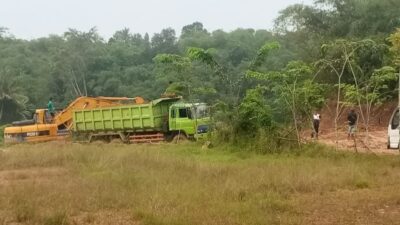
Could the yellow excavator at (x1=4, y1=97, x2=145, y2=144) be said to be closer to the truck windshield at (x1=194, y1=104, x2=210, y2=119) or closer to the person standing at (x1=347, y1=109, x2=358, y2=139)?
the truck windshield at (x1=194, y1=104, x2=210, y2=119)

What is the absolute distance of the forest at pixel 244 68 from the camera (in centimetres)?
2019

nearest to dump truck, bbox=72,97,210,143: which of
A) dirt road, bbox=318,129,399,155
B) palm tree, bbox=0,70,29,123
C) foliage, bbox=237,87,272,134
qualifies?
foliage, bbox=237,87,272,134

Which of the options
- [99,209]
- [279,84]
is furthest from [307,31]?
[99,209]

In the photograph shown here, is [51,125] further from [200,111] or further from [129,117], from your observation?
[200,111]

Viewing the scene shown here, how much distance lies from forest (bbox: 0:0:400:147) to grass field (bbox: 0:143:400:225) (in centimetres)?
359

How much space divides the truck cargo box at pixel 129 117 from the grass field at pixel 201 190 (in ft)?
33.5

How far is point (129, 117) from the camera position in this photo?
93.0 feet

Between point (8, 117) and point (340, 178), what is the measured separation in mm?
51569

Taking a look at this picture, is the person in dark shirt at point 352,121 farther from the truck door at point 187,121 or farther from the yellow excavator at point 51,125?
the yellow excavator at point 51,125

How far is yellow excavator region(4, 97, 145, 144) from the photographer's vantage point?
3073 centimetres

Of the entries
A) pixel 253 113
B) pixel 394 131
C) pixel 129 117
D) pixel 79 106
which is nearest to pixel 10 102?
pixel 79 106

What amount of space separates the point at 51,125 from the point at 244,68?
12.0m

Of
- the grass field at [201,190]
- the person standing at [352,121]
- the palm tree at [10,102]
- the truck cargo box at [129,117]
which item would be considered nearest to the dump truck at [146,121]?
the truck cargo box at [129,117]

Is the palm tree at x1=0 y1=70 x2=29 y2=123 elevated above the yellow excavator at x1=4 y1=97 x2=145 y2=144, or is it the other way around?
the palm tree at x1=0 y1=70 x2=29 y2=123
